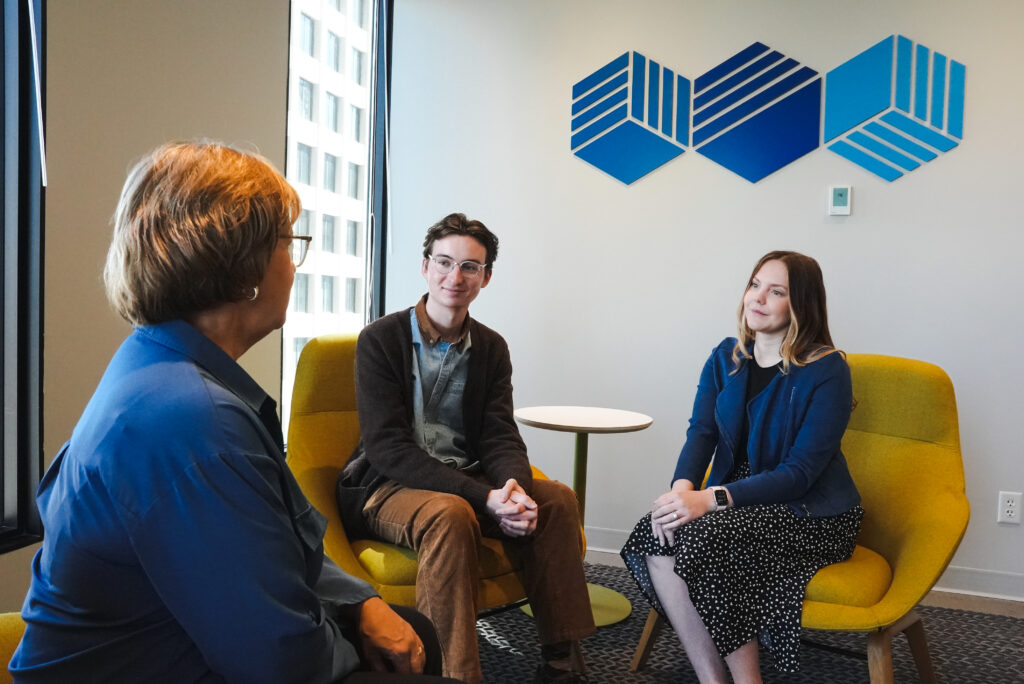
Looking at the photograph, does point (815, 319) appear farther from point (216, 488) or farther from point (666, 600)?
point (216, 488)

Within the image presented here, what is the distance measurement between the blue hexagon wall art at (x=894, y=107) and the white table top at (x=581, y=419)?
1376mm

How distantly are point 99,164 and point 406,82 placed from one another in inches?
76.2

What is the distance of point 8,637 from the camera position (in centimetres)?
118

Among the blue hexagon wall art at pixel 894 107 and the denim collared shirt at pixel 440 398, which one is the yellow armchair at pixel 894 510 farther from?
the blue hexagon wall art at pixel 894 107

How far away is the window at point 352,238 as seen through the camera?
3873mm

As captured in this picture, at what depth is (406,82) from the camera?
3.97 metres

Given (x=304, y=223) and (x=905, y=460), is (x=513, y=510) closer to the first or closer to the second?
(x=905, y=460)

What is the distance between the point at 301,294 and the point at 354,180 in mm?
675

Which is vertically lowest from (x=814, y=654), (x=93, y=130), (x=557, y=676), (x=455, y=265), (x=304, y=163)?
(x=814, y=654)

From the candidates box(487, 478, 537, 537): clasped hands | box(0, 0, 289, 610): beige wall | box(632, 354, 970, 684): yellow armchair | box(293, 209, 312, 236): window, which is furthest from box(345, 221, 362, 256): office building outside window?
box(632, 354, 970, 684): yellow armchair

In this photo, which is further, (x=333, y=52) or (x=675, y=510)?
(x=333, y=52)

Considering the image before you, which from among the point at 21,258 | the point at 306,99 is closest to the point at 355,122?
the point at 306,99

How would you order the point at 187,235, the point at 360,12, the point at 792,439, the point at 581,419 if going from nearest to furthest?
the point at 187,235 < the point at 792,439 < the point at 581,419 < the point at 360,12

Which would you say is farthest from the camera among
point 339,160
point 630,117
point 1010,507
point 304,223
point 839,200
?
point 339,160
